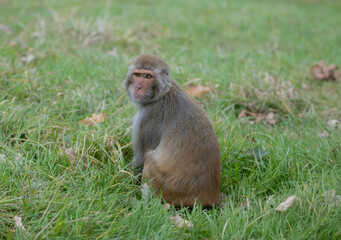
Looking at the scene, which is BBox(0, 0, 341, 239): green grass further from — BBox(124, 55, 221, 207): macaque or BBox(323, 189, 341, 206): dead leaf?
BBox(124, 55, 221, 207): macaque

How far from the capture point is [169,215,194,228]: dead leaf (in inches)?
128

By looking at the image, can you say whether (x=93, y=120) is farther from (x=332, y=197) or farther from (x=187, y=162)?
(x=332, y=197)

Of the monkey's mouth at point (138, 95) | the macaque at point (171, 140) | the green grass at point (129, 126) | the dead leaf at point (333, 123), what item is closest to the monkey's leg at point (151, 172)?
the macaque at point (171, 140)

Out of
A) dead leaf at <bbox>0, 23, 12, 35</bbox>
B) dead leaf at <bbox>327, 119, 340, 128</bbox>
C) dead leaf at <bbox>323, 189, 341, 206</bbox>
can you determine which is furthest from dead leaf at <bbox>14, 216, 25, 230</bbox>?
dead leaf at <bbox>0, 23, 12, 35</bbox>

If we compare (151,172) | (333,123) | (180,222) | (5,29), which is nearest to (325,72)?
(333,123)

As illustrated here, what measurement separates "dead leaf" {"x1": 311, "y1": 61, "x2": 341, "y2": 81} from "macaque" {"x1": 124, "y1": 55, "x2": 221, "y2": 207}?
405cm

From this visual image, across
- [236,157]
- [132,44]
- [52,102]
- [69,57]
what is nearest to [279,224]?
[236,157]

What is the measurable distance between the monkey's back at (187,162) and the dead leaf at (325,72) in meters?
4.16

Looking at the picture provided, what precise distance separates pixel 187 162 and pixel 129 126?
1.25 meters

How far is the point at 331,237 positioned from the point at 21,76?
4325mm

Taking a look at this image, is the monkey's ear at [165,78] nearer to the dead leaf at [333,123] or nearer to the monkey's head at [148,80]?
the monkey's head at [148,80]

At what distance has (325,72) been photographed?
23.4ft

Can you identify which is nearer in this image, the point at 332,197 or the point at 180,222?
the point at 180,222

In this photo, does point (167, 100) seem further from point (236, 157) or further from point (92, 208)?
point (92, 208)
